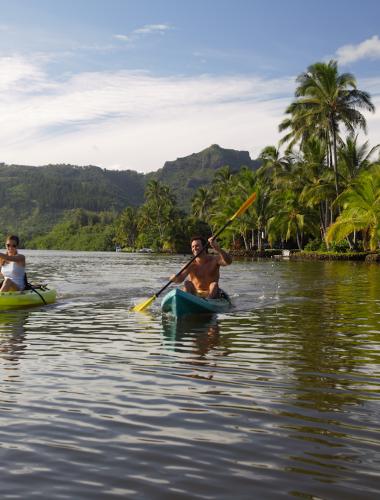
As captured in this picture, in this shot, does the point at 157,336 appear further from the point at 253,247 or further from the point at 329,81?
the point at 253,247

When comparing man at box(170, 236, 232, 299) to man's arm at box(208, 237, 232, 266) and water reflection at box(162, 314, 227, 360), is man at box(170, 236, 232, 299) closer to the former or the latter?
man's arm at box(208, 237, 232, 266)

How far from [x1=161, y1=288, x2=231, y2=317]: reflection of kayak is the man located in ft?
1.93

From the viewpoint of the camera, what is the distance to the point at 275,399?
5.40 m

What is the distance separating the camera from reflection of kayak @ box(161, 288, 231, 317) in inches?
443

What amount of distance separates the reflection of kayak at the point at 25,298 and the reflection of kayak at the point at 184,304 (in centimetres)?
364

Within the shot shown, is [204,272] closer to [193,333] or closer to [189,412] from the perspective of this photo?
[193,333]

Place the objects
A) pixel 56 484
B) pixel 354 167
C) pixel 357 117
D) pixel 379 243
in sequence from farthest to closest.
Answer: pixel 354 167
pixel 357 117
pixel 379 243
pixel 56 484

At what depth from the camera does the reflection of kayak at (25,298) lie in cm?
1298

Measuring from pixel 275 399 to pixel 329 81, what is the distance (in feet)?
136

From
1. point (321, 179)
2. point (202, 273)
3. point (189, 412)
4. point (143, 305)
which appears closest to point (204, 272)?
point (202, 273)

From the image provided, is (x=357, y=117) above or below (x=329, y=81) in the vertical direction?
below

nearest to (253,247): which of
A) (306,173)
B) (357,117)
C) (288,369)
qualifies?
(306,173)

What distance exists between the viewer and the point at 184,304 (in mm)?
11320

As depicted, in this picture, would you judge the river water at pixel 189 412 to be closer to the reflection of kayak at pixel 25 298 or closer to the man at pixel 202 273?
the man at pixel 202 273
